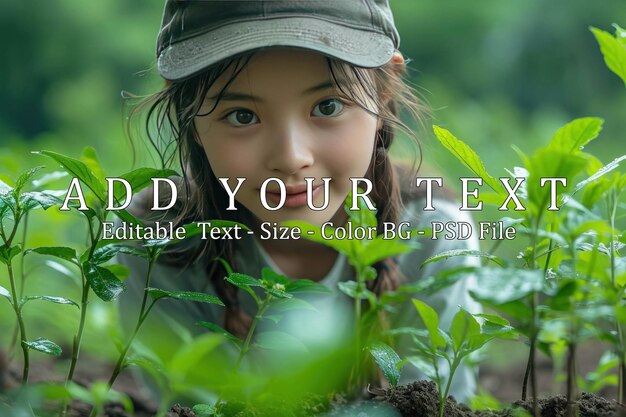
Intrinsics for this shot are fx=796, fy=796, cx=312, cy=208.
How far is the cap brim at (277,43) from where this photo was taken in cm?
102

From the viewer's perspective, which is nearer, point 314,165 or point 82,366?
point 314,165

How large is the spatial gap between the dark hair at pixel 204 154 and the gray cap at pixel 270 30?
34 mm

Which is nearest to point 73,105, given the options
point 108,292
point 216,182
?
point 216,182

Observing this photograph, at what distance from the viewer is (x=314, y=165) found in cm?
110

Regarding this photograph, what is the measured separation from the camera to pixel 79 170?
768mm

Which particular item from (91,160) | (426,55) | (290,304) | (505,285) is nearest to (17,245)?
(91,160)

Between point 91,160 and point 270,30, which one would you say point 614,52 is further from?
point 91,160

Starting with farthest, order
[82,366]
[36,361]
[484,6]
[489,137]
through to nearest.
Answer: [484,6] → [489,137] → [82,366] → [36,361]

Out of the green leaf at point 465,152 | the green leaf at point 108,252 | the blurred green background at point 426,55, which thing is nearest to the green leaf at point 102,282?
the green leaf at point 108,252

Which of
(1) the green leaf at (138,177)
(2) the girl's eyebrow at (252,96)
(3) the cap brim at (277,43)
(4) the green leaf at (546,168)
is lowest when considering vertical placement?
(1) the green leaf at (138,177)

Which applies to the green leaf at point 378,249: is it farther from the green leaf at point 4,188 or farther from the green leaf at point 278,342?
the green leaf at point 4,188

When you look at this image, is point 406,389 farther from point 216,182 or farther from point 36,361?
point 36,361

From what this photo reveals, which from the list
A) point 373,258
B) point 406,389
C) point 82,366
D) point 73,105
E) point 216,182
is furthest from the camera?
point 73,105

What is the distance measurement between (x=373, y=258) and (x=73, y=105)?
3791 millimetres
